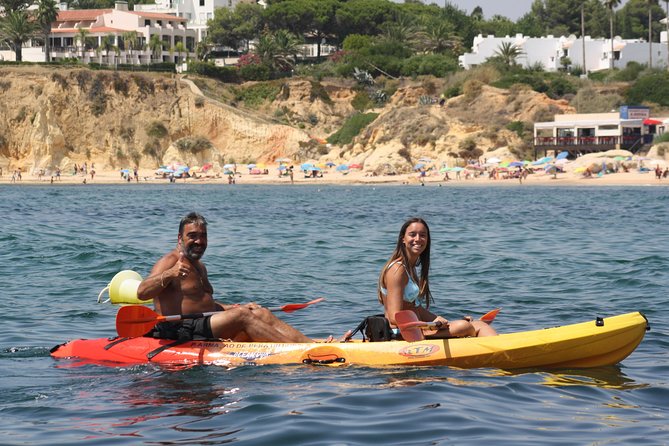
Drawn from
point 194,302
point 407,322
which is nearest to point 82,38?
point 194,302

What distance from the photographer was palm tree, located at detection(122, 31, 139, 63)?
259ft

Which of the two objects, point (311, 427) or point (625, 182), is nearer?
point (311, 427)

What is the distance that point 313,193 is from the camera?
48.3 m

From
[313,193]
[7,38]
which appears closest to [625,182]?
[313,193]

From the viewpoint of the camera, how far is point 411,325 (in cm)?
827

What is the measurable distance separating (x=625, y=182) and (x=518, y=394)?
141ft

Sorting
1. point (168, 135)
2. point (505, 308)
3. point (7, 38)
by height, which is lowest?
point (505, 308)

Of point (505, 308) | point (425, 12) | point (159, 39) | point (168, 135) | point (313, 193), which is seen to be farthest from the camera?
point (425, 12)

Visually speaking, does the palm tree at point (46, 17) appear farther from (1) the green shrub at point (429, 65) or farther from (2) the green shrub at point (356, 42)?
Result: (1) the green shrub at point (429, 65)

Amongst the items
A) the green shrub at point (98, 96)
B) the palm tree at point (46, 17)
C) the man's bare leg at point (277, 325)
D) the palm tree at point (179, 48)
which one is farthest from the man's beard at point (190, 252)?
the palm tree at point (179, 48)

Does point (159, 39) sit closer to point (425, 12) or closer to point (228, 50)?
point (228, 50)

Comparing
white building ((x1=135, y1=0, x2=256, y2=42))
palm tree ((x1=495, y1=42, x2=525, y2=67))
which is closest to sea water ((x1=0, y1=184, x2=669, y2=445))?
palm tree ((x1=495, y1=42, x2=525, y2=67))

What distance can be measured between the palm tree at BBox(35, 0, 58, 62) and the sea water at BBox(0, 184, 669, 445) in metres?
48.8

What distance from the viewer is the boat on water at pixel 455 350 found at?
27.7ft
